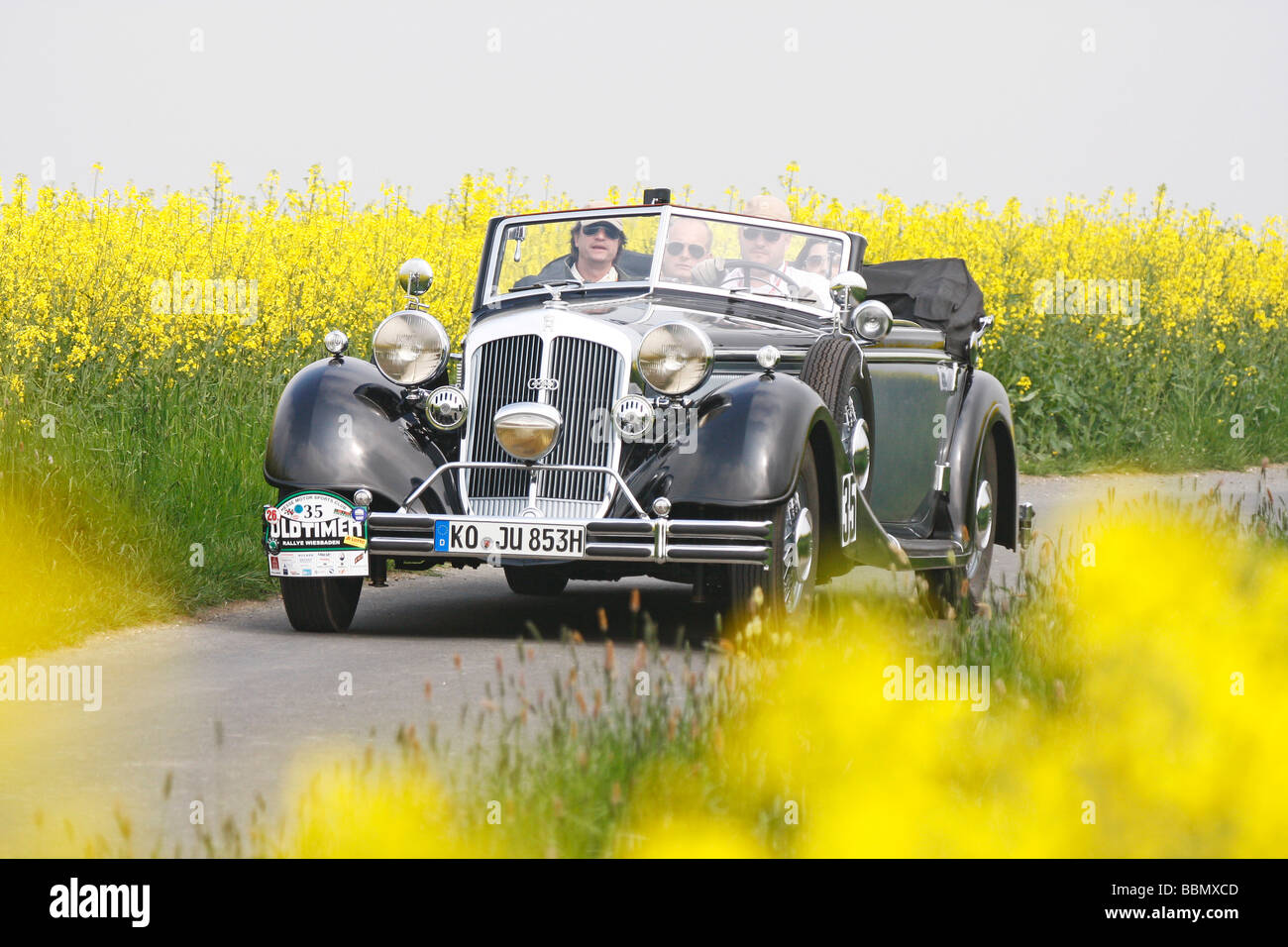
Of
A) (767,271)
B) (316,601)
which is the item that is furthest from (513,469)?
(767,271)

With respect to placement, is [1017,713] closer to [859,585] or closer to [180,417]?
[859,585]

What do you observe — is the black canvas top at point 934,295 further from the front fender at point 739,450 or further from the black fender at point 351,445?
the black fender at point 351,445

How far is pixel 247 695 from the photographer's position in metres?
6.17

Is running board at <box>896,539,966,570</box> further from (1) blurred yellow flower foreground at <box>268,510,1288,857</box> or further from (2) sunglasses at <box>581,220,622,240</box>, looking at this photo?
(2) sunglasses at <box>581,220,622,240</box>

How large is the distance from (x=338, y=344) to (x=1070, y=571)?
3.59 m

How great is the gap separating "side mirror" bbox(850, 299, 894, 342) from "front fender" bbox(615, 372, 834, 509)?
2.50 feet

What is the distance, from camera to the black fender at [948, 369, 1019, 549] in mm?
8844

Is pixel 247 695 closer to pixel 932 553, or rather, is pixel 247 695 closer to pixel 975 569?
pixel 932 553

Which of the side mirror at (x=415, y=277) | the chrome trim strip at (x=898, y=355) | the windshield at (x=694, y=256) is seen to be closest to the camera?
the side mirror at (x=415, y=277)

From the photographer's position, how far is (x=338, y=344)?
8.06 metres

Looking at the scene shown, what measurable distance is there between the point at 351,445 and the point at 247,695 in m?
1.66

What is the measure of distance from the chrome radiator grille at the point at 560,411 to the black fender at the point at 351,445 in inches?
7.9

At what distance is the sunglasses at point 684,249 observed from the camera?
28.9ft

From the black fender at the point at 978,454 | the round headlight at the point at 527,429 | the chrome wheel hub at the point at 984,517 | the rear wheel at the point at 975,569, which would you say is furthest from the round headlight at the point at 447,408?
the chrome wheel hub at the point at 984,517
